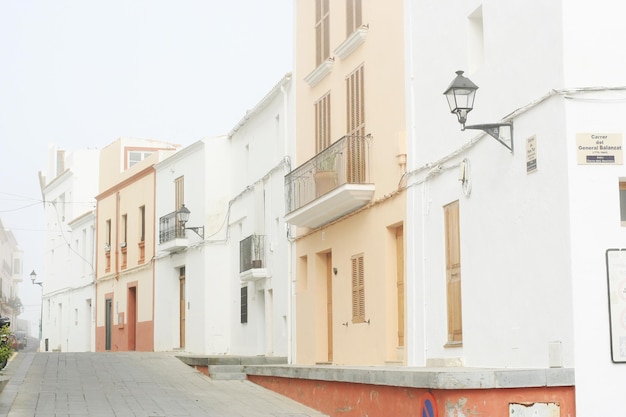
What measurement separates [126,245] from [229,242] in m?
7.98

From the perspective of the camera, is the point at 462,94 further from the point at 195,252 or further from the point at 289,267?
the point at 195,252

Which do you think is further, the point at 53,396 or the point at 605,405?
the point at 53,396

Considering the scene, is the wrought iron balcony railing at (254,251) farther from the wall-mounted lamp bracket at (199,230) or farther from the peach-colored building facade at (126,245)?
the peach-colored building facade at (126,245)

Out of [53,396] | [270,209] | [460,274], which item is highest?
[270,209]

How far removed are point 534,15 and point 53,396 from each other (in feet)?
32.0

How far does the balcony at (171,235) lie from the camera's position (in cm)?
2842

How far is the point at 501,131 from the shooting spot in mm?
11797

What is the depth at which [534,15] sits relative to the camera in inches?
445

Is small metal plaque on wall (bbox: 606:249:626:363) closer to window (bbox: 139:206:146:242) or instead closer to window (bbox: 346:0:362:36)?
window (bbox: 346:0:362:36)

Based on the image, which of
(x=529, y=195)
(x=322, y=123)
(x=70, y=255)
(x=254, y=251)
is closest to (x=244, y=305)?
(x=254, y=251)

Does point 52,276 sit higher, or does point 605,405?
point 52,276

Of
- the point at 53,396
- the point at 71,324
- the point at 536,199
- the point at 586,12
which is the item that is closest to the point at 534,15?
the point at 586,12

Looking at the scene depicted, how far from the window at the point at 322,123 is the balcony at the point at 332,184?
619mm

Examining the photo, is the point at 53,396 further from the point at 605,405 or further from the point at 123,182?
the point at 123,182
